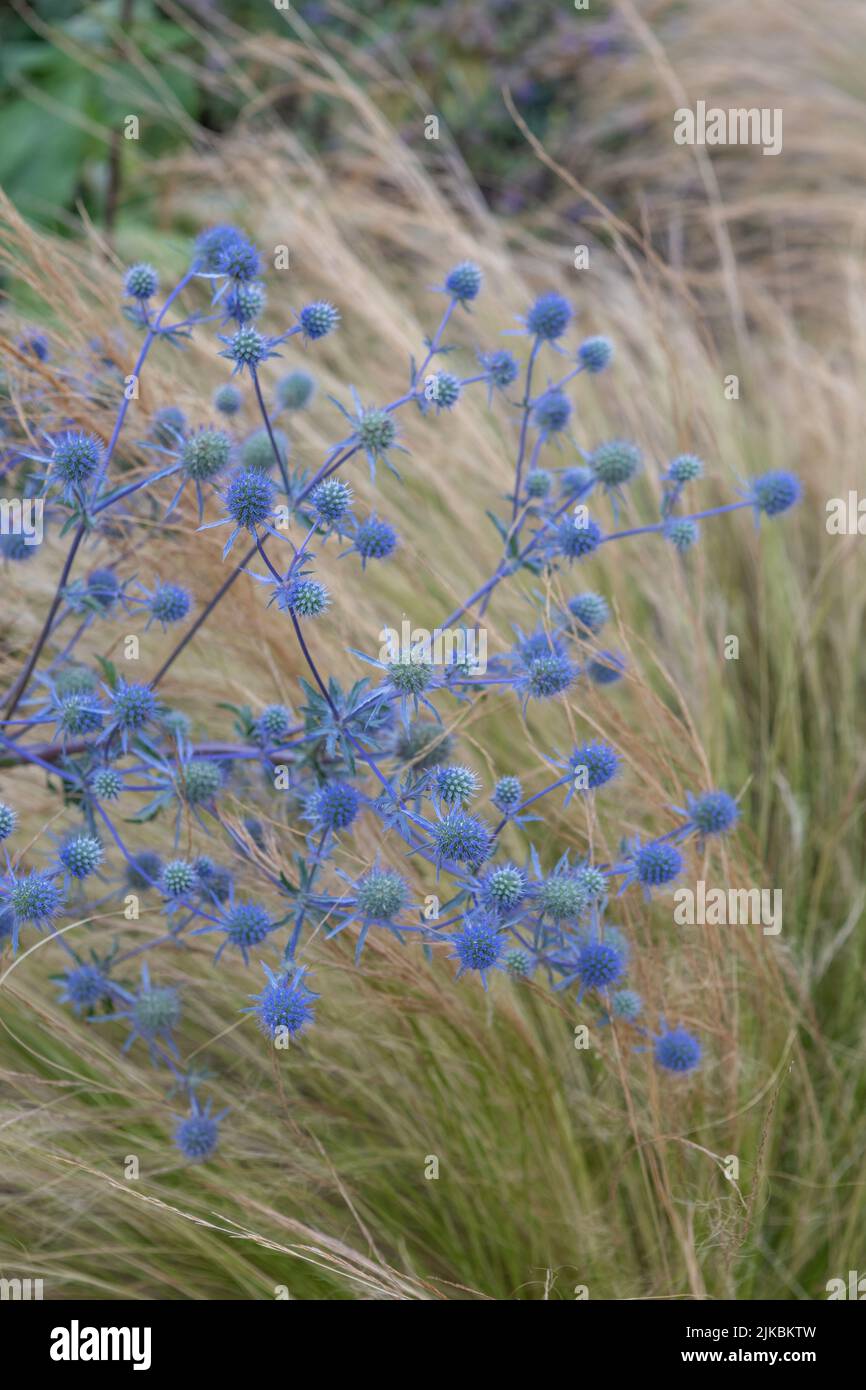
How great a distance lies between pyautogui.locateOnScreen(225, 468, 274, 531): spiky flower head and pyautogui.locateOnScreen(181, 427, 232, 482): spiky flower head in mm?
151

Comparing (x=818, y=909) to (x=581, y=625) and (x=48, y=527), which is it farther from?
(x=48, y=527)

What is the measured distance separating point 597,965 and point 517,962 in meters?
0.09

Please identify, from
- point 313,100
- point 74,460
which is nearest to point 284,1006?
point 74,460

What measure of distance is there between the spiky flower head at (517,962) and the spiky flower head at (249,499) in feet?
1.68

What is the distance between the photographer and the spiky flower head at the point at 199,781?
4.58ft

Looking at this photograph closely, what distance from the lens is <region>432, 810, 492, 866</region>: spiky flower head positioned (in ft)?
4.06

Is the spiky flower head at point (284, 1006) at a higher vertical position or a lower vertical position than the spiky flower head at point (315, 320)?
lower

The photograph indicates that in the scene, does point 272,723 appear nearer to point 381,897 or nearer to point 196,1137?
point 381,897

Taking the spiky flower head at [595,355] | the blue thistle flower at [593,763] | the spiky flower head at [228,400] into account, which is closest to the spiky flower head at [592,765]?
the blue thistle flower at [593,763]

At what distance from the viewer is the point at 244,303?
4.45 feet

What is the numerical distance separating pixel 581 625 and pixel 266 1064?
29.0 inches

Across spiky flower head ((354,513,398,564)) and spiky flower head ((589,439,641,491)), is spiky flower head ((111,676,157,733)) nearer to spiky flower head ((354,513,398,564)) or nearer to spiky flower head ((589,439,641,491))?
spiky flower head ((354,513,398,564))

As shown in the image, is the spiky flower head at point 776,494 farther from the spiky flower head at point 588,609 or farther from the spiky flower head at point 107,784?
the spiky flower head at point 107,784

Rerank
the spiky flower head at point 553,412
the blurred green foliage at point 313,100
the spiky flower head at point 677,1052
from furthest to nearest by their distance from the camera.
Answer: the blurred green foliage at point 313,100 → the spiky flower head at point 553,412 → the spiky flower head at point 677,1052
